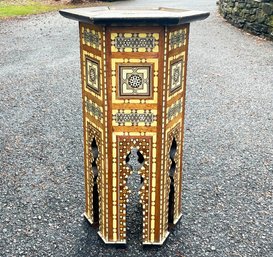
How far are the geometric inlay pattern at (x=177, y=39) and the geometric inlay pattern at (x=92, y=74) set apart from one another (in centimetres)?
49

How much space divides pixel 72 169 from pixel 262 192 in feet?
6.38

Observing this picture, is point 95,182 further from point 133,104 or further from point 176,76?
point 176,76

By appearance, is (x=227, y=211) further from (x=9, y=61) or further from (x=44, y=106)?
(x=9, y=61)

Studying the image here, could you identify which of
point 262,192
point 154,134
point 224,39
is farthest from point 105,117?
point 224,39

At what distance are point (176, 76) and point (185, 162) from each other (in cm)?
203

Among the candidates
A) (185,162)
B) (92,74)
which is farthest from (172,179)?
(185,162)

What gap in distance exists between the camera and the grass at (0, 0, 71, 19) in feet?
49.1

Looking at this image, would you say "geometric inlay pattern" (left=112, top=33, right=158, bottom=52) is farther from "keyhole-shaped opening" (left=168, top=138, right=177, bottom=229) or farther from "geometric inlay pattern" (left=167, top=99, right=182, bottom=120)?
"keyhole-shaped opening" (left=168, top=138, right=177, bottom=229)

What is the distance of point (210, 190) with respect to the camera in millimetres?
4094

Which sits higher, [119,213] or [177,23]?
[177,23]

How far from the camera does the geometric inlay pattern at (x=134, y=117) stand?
2.75 m

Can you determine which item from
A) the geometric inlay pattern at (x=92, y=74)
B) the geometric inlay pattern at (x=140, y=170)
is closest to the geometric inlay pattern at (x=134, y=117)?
the geometric inlay pattern at (x=140, y=170)

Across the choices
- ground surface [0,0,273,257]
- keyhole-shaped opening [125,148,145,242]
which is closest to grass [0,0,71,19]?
ground surface [0,0,273,257]

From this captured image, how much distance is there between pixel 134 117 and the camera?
9.07 ft
